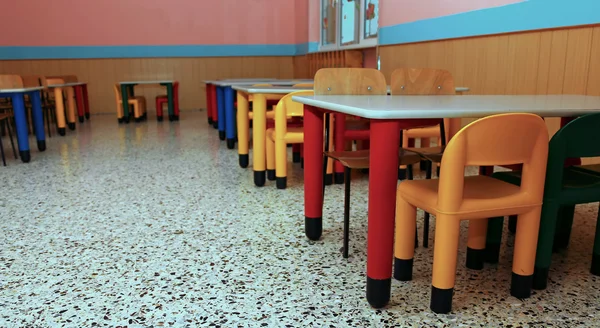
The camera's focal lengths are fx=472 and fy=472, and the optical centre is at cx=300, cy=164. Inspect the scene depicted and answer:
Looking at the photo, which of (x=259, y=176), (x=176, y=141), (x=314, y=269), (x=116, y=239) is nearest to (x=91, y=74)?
(x=176, y=141)

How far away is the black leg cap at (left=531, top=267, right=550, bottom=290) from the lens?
165 centimetres

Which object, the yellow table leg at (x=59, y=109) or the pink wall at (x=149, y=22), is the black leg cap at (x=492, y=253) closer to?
the yellow table leg at (x=59, y=109)

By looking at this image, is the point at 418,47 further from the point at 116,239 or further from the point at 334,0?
the point at 116,239

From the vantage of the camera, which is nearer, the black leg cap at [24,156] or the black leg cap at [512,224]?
the black leg cap at [512,224]

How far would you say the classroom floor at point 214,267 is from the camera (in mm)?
1529

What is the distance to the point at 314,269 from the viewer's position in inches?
74.0

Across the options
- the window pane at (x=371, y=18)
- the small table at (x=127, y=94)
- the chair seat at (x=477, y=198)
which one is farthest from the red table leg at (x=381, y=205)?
the small table at (x=127, y=94)

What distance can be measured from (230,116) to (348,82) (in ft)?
7.36

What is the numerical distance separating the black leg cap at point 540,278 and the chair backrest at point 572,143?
0.34 meters

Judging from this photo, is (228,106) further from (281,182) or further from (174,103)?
(174,103)

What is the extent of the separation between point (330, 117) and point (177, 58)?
6.57m

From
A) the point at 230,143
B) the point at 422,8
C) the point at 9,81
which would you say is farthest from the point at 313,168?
the point at 422,8

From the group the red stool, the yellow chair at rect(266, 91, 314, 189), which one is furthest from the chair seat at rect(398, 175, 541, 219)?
the red stool

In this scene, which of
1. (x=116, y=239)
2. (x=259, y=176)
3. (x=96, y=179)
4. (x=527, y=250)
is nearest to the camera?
(x=527, y=250)
